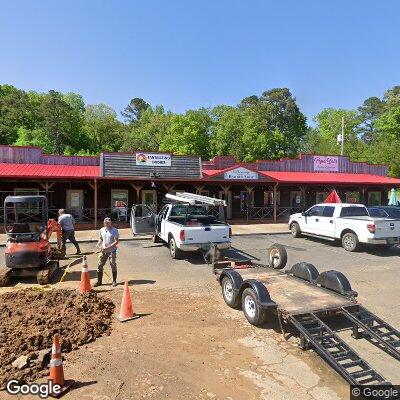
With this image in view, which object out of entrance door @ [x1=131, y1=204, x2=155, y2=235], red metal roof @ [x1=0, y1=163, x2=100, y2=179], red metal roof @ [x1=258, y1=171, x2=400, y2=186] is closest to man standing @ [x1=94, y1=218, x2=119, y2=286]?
entrance door @ [x1=131, y1=204, x2=155, y2=235]

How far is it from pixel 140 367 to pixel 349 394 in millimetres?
2775

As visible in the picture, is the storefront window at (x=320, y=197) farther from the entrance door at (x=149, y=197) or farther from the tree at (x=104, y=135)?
the tree at (x=104, y=135)

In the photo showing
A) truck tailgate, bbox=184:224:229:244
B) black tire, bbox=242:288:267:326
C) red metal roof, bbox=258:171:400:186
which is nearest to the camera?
black tire, bbox=242:288:267:326

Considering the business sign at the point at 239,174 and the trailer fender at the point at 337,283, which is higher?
the business sign at the point at 239,174

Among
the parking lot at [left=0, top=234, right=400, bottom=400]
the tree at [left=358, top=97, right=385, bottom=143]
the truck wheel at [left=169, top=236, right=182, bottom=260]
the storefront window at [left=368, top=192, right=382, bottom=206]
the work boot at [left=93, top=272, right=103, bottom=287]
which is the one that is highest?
the tree at [left=358, top=97, right=385, bottom=143]

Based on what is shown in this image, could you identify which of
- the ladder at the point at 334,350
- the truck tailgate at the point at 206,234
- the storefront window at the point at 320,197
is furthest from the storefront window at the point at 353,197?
the ladder at the point at 334,350

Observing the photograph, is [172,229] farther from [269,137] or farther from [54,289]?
[269,137]

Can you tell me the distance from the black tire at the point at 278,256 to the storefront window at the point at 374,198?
76.1 feet

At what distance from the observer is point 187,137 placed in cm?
5097

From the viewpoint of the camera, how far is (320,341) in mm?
5668

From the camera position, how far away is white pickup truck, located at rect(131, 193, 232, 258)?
11.8 meters

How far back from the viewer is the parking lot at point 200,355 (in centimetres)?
469

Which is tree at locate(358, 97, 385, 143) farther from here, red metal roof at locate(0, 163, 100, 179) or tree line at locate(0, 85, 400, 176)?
red metal roof at locate(0, 163, 100, 179)

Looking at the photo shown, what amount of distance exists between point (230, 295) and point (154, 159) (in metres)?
15.6
